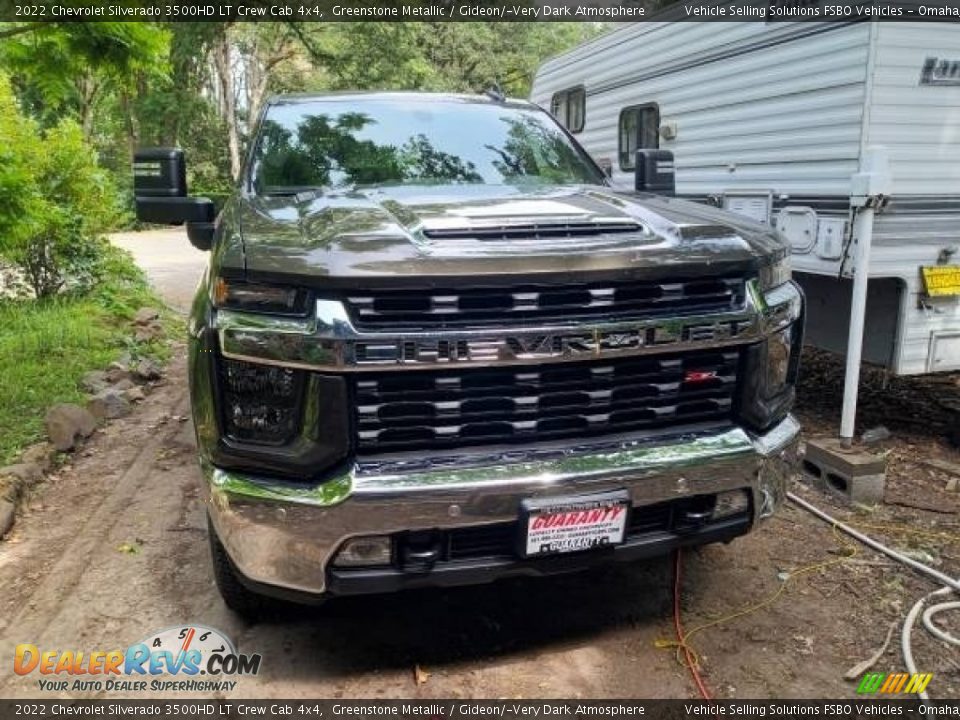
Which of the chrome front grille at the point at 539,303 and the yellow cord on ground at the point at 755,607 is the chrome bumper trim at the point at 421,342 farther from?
Answer: the yellow cord on ground at the point at 755,607

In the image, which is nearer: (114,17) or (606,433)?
(606,433)

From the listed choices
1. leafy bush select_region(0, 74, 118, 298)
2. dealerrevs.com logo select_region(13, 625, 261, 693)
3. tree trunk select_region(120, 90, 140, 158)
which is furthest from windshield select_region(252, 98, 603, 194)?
tree trunk select_region(120, 90, 140, 158)

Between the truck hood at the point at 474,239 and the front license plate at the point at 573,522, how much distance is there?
0.69m

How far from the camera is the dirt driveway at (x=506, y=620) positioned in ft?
8.70

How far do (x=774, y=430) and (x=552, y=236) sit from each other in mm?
1077

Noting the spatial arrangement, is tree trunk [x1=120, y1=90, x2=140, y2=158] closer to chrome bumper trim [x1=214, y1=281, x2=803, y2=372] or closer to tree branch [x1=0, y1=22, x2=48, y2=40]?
tree branch [x1=0, y1=22, x2=48, y2=40]

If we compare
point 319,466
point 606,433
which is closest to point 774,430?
point 606,433

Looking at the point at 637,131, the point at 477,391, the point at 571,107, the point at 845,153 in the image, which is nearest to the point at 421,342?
the point at 477,391

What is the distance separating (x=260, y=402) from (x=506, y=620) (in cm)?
133

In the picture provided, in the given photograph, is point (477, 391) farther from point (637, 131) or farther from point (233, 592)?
point (637, 131)

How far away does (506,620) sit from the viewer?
9.87 feet

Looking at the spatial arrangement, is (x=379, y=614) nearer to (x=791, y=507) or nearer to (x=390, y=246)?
(x=390, y=246)

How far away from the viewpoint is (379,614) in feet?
9.98

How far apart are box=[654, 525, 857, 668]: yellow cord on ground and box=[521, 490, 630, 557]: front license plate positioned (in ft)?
2.04
